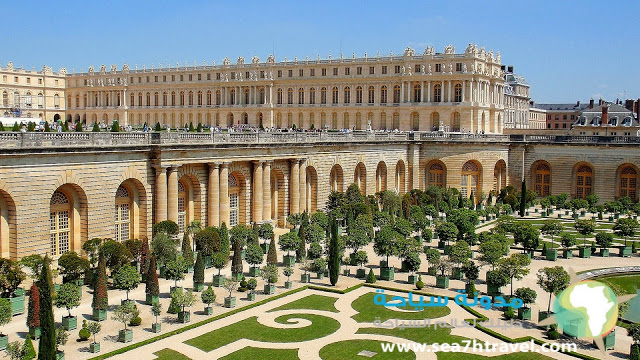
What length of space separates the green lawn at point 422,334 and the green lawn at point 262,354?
12.8 ft

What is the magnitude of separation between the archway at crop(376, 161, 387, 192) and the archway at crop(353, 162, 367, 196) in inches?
121

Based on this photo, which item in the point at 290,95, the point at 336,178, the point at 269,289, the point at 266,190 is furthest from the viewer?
the point at 290,95

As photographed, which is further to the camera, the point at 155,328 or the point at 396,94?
the point at 396,94

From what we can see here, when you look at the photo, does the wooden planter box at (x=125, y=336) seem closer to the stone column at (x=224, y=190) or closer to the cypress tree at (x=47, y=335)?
the cypress tree at (x=47, y=335)

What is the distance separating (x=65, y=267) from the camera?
108 ft

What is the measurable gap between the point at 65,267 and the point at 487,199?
154ft

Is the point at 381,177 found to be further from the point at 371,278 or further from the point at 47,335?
the point at 47,335

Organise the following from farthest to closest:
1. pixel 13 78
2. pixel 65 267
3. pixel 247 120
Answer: pixel 13 78 → pixel 247 120 → pixel 65 267

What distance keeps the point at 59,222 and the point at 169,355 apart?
1625 cm

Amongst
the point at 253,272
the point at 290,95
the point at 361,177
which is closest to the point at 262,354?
the point at 253,272

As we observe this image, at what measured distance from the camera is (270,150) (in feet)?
172

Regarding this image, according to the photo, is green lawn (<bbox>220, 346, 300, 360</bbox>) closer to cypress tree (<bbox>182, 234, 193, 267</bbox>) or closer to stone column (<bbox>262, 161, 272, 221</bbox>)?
cypress tree (<bbox>182, 234, 193, 267</bbox>)

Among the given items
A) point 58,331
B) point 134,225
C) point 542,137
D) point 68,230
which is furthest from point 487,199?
point 58,331

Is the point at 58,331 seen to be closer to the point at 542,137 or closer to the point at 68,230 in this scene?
the point at 68,230
